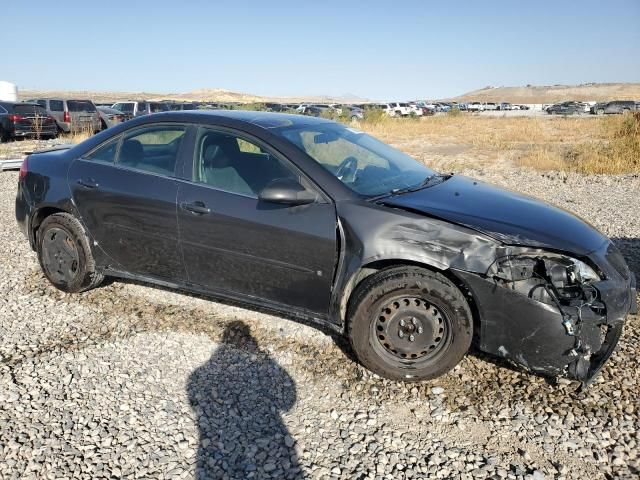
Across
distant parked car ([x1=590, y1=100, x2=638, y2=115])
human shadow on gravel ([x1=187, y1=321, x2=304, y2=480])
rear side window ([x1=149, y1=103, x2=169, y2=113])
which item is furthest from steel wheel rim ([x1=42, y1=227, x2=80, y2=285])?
distant parked car ([x1=590, y1=100, x2=638, y2=115])

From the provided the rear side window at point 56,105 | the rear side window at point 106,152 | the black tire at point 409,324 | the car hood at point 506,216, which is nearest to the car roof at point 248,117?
the rear side window at point 106,152

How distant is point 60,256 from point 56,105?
19.4m

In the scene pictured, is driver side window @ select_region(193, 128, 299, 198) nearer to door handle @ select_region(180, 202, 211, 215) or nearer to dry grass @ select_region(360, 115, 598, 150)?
door handle @ select_region(180, 202, 211, 215)

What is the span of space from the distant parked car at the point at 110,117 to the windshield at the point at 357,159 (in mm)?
18967

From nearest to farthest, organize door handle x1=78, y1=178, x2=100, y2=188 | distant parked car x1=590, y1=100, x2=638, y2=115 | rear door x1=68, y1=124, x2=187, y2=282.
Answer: rear door x1=68, y1=124, x2=187, y2=282
door handle x1=78, y1=178, x2=100, y2=188
distant parked car x1=590, y1=100, x2=638, y2=115

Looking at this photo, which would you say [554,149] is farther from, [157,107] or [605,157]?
[157,107]

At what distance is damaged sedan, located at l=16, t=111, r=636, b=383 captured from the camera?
2.94 meters

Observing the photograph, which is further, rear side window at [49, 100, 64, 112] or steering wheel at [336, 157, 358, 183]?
rear side window at [49, 100, 64, 112]

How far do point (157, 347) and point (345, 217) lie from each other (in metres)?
1.71

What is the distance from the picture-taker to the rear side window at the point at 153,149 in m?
3.86

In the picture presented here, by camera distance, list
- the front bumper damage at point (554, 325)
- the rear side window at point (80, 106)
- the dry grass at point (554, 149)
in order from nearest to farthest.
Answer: the front bumper damage at point (554, 325), the dry grass at point (554, 149), the rear side window at point (80, 106)

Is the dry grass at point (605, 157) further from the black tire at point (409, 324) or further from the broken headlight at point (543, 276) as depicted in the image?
the black tire at point (409, 324)

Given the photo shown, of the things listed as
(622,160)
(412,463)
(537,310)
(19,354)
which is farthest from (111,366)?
(622,160)

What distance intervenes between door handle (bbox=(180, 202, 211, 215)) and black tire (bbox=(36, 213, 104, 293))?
1195 mm
